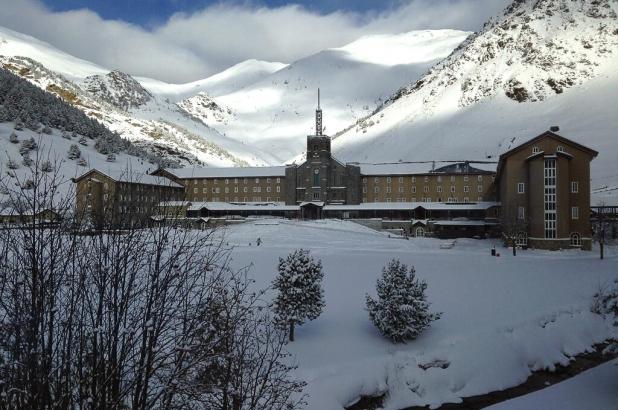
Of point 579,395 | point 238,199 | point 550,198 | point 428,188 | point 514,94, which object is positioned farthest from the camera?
point 514,94

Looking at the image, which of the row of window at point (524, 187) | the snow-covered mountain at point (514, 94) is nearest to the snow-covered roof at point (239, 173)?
the row of window at point (524, 187)

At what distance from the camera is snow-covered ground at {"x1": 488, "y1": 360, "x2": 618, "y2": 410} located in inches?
605

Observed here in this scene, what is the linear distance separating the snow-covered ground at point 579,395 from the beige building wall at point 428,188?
55.6 metres

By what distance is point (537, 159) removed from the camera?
156 feet

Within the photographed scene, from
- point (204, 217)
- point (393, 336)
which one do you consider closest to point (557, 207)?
point (393, 336)

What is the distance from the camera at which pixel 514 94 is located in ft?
454

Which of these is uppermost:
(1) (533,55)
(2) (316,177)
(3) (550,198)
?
(1) (533,55)

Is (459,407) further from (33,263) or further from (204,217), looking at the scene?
(204,217)

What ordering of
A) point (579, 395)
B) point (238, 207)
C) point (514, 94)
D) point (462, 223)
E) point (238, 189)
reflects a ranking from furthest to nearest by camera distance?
point (514, 94) → point (238, 189) → point (238, 207) → point (462, 223) → point (579, 395)

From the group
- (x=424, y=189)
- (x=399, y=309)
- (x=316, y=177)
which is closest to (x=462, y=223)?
(x=424, y=189)

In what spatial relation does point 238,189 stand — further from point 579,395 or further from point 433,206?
point 579,395

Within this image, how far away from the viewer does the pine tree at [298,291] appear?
21578 millimetres

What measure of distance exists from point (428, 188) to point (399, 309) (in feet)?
180

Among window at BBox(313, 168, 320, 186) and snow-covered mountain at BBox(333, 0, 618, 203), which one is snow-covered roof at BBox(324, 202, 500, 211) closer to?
window at BBox(313, 168, 320, 186)
